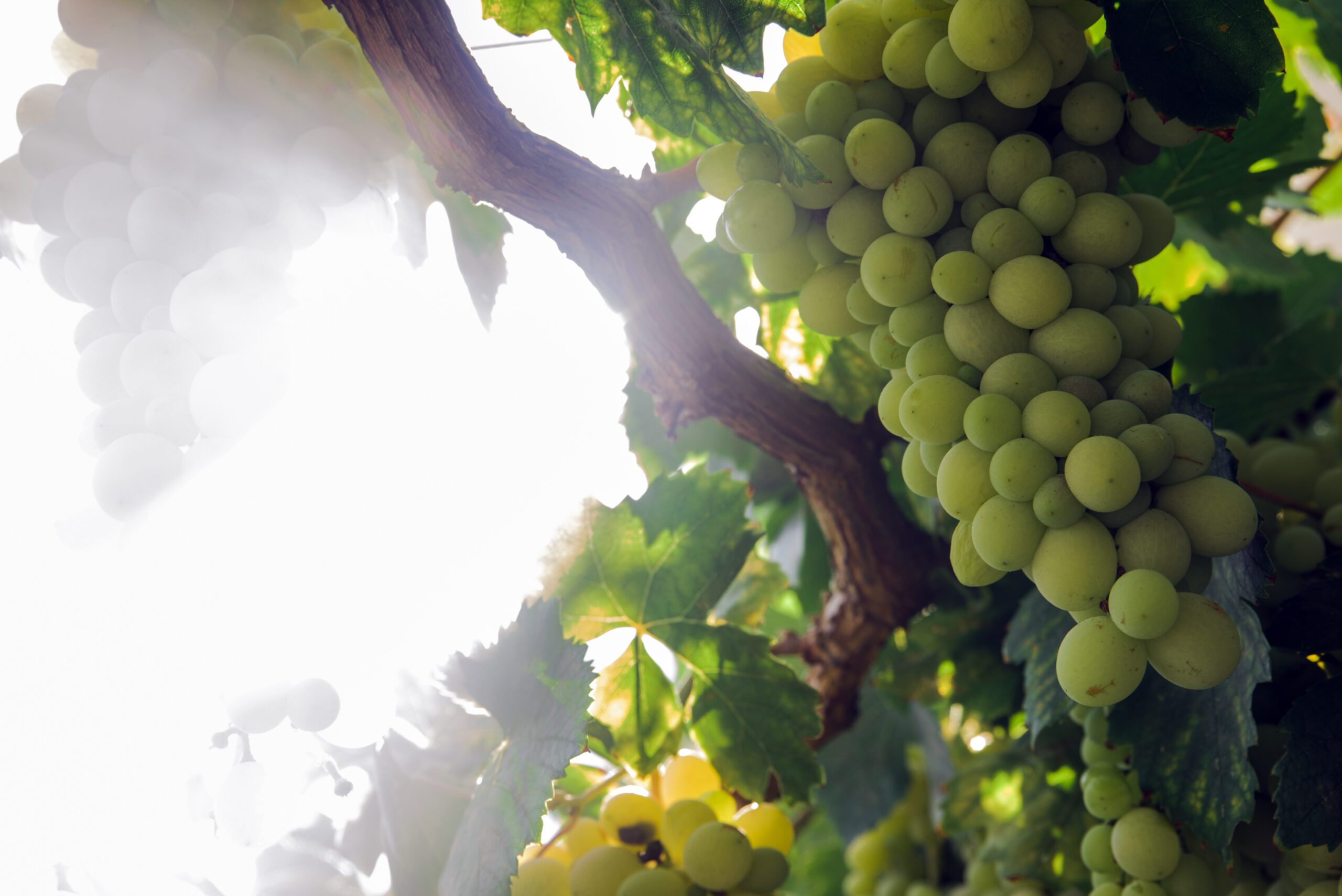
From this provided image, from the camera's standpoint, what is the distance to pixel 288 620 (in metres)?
0.56

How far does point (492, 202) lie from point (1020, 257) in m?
0.31

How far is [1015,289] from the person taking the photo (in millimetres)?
433

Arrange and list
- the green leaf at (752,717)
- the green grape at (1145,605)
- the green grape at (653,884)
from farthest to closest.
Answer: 1. the green leaf at (752,717)
2. the green grape at (653,884)
3. the green grape at (1145,605)

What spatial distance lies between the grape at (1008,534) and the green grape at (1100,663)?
0.11ft

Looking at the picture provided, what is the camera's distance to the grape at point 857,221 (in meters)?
0.48

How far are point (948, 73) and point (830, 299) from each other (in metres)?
0.14

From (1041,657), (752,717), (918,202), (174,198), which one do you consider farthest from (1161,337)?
(174,198)

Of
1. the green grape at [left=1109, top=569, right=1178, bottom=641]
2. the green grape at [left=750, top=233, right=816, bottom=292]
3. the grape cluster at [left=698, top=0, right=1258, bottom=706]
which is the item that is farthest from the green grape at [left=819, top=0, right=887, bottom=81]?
the green grape at [left=1109, top=569, right=1178, bottom=641]

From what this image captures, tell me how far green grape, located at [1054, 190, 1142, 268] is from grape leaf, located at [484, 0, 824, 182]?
14 centimetres

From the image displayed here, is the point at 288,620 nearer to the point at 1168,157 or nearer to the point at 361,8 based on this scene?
the point at 361,8

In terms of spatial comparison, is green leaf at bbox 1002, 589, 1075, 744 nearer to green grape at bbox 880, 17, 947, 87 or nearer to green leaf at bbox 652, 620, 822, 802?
green leaf at bbox 652, 620, 822, 802

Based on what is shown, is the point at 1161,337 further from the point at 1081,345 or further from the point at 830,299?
the point at 830,299

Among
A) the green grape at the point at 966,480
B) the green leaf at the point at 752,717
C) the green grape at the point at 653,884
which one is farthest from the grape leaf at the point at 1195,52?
the green grape at the point at 653,884

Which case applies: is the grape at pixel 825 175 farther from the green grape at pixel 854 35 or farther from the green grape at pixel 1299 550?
the green grape at pixel 1299 550
